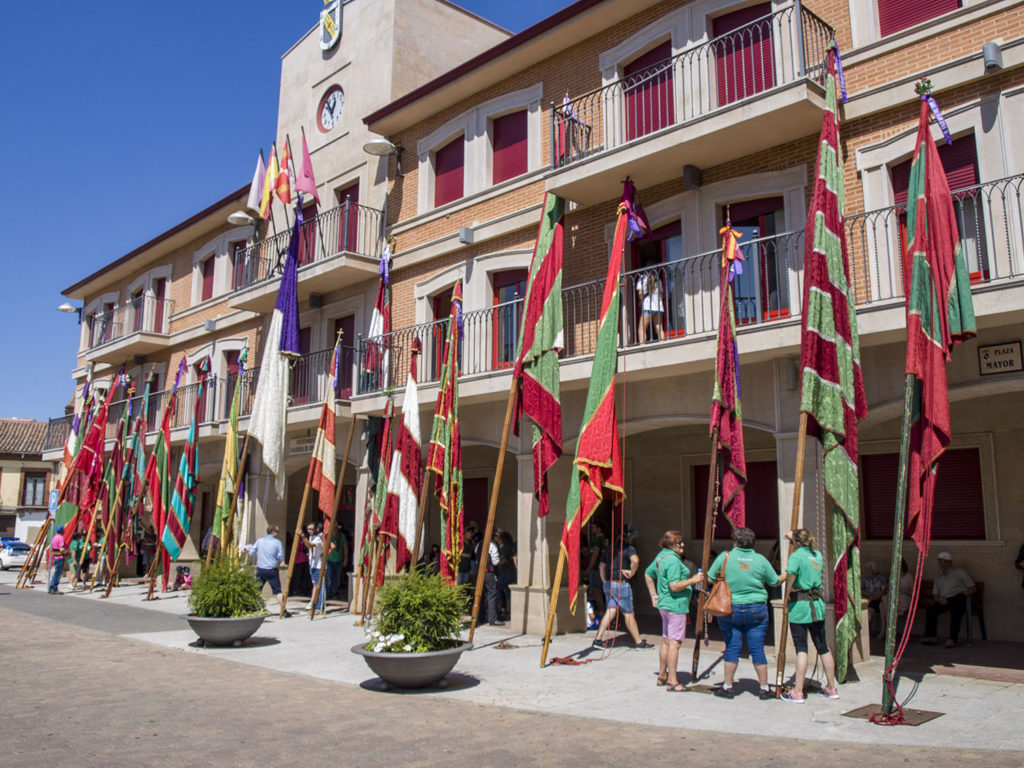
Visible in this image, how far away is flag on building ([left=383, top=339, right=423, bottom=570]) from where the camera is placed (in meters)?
13.6

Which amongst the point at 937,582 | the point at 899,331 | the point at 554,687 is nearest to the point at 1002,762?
the point at 554,687

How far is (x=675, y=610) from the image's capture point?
8906mm

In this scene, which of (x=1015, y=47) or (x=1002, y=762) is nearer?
(x=1002, y=762)

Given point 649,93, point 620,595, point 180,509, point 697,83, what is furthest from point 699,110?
point 180,509

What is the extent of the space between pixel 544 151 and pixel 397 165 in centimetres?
433

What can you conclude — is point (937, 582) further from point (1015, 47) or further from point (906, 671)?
point (1015, 47)

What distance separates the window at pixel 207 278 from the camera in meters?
24.5

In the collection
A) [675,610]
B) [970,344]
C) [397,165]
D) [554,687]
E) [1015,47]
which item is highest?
[397,165]

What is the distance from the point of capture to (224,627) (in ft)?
37.4

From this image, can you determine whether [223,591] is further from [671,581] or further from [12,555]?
[12,555]

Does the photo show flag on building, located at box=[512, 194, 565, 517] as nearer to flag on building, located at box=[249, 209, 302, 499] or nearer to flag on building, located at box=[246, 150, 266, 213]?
flag on building, located at box=[249, 209, 302, 499]

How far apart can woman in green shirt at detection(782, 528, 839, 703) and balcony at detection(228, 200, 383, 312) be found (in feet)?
39.3

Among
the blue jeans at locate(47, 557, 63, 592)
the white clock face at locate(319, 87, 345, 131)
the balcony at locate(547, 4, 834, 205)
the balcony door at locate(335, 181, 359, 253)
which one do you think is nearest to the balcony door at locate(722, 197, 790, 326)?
the balcony at locate(547, 4, 834, 205)

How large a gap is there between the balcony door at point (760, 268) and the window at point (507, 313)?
12.5ft
